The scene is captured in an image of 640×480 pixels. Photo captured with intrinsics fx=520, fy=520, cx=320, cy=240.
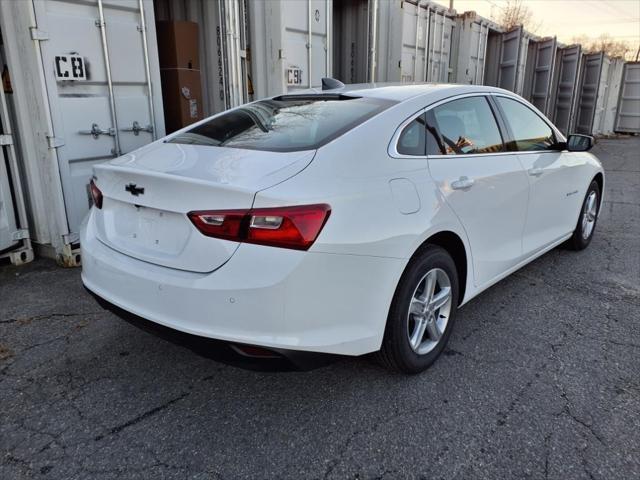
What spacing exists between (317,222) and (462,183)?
114cm

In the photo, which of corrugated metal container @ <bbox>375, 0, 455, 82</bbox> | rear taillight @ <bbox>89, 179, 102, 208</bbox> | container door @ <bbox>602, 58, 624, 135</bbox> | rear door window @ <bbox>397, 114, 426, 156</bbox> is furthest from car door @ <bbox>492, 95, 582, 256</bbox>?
container door @ <bbox>602, 58, 624, 135</bbox>

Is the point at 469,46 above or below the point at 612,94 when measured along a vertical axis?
above

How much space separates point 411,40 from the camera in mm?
9172

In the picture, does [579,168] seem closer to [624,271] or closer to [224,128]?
[624,271]

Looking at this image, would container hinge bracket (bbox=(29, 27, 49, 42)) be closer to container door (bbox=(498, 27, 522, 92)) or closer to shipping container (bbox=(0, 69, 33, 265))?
shipping container (bbox=(0, 69, 33, 265))

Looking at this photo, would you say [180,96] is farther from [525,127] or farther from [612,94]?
[612,94]

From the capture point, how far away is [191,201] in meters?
2.20

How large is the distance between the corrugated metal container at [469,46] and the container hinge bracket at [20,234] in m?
9.28

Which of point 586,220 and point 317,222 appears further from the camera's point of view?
point 586,220

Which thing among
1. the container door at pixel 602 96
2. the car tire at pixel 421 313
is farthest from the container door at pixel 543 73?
the car tire at pixel 421 313

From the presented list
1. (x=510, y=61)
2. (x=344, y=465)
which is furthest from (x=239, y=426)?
(x=510, y=61)

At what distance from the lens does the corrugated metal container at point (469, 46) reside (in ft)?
35.9

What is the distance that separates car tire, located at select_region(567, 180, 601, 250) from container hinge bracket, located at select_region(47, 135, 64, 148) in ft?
15.2

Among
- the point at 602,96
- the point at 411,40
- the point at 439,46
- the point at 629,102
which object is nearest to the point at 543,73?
the point at 439,46
